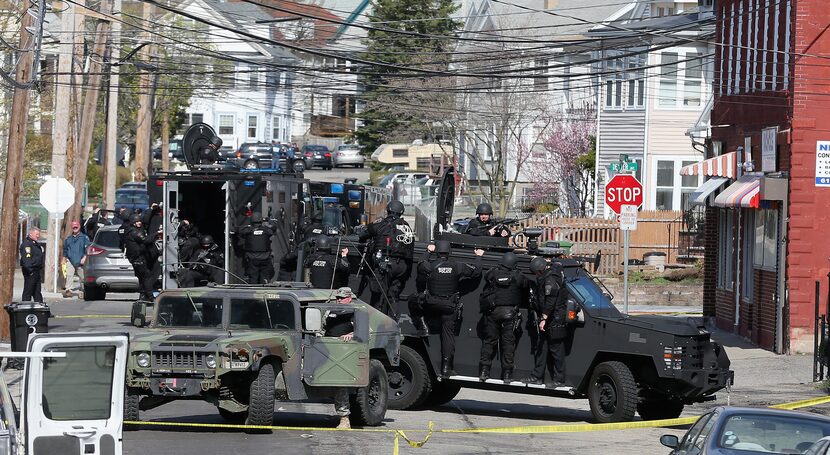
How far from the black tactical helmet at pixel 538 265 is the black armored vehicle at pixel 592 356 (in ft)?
0.84

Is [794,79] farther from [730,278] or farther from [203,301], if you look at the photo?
[203,301]

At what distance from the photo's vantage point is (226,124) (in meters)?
88.1

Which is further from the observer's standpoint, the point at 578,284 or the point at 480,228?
the point at 480,228

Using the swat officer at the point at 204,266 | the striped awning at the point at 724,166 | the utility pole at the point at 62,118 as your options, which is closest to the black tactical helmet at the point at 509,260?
the swat officer at the point at 204,266

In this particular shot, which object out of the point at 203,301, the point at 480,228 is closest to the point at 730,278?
the point at 480,228

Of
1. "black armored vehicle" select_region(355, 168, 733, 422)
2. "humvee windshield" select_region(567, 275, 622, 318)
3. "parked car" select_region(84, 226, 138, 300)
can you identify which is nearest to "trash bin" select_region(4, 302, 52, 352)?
"black armored vehicle" select_region(355, 168, 733, 422)

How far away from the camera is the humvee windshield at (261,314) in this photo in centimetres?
1405

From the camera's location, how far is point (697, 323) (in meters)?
16.1

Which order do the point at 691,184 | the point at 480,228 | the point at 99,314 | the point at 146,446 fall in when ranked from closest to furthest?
the point at 146,446 → the point at 480,228 → the point at 99,314 → the point at 691,184

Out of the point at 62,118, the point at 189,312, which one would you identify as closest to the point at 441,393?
the point at 189,312

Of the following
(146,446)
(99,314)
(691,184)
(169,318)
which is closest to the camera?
(146,446)

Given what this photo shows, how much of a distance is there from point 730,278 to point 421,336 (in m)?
13.5

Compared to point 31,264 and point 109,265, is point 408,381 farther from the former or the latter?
point 109,265

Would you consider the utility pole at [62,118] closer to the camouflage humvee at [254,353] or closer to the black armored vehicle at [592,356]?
the black armored vehicle at [592,356]
